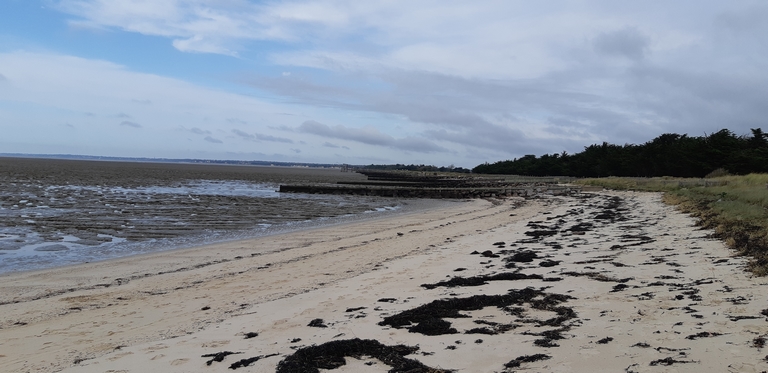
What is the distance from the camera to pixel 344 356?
17.4ft

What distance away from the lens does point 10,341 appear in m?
6.72

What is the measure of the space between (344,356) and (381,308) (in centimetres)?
213

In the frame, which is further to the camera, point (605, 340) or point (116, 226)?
point (116, 226)

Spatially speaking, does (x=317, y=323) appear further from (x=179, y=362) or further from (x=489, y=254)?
(x=489, y=254)

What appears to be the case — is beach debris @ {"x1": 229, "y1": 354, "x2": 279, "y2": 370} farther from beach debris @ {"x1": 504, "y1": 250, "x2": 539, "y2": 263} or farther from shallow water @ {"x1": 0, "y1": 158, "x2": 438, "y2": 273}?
shallow water @ {"x1": 0, "y1": 158, "x2": 438, "y2": 273}

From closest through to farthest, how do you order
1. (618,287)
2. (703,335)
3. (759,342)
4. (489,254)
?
1. (759,342)
2. (703,335)
3. (618,287)
4. (489,254)

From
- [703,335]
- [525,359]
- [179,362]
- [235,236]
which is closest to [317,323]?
[179,362]

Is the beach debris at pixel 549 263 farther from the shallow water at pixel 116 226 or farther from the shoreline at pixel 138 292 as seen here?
the shallow water at pixel 116 226

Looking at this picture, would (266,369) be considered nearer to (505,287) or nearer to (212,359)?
(212,359)

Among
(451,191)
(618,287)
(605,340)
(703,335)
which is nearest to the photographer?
(703,335)

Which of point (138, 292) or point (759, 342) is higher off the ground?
point (759, 342)

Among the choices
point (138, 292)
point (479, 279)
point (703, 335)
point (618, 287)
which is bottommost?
point (138, 292)

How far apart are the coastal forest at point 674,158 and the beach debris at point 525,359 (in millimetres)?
46714

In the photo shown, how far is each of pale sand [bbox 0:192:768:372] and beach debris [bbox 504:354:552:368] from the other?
0.07m
